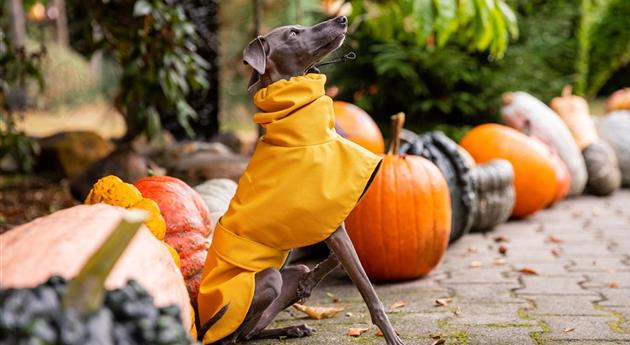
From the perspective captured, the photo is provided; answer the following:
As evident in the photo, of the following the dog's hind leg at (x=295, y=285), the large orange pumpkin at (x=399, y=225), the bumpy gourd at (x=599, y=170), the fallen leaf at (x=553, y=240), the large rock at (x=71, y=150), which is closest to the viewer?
the dog's hind leg at (x=295, y=285)

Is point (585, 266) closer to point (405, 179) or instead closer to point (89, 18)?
point (405, 179)

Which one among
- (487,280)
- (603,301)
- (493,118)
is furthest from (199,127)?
(603,301)

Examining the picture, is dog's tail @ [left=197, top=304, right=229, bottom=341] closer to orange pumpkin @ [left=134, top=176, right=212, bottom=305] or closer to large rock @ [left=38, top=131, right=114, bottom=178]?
orange pumpkin @ [left=134, top=176, right=212, bottom=305]

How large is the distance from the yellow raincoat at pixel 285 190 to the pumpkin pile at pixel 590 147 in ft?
17.7

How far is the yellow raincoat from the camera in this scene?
2949 millimetres

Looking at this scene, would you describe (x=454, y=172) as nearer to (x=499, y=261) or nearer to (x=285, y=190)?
(x=499, y=261)

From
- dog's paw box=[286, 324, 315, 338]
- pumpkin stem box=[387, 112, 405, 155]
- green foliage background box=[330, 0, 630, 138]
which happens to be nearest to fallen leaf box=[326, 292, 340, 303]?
dog's paw box=[286, 324, 315, 338]

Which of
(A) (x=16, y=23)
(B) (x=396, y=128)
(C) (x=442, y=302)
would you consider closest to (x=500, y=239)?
(B) (x=396, y=128)

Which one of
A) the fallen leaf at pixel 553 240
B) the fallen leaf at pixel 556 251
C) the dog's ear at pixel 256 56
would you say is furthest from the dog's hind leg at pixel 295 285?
the fallen leaf at pixel 553 240

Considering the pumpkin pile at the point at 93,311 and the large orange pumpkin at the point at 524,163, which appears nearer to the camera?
the pumpkin pile at the point at 93,311

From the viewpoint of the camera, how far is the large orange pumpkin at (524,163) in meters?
6.52

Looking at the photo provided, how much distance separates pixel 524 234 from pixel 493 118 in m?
2.12

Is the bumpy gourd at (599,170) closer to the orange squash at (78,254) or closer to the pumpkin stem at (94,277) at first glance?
the orange squash at (78,254)

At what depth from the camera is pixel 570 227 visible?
6223 mm
